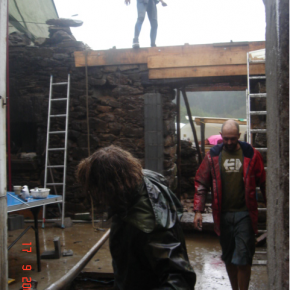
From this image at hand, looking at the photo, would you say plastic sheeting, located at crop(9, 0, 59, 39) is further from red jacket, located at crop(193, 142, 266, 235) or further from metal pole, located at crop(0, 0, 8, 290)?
red jacket, located at crop(193, 142, 266, 235)

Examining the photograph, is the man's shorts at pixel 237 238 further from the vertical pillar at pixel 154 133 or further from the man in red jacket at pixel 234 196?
the vertical pillar at pixel 154 133

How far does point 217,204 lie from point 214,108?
118 ft

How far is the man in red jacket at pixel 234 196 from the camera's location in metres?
2.83

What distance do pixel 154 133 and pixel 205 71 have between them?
1.45 meters

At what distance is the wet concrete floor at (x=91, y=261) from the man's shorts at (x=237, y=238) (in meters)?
0.71

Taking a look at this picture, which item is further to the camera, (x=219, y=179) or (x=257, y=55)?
(x=257, y=55)

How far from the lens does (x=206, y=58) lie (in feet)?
18.2

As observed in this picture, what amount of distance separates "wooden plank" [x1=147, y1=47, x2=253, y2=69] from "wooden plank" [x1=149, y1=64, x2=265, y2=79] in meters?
0.07

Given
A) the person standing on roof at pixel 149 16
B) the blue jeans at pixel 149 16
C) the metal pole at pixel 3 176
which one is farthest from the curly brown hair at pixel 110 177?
the blue jeans at pixel 149 16

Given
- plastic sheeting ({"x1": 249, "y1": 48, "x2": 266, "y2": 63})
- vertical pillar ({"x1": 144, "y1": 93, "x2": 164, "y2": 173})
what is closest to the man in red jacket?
plastic sheeting ({"x1": 249, "y1": 48, "x2": 266, "y2": 63})

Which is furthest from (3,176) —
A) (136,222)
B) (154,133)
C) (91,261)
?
(154,133)

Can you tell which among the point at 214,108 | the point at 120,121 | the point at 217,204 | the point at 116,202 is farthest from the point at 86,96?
the point at 214,108

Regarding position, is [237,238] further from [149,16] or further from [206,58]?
[149,16]

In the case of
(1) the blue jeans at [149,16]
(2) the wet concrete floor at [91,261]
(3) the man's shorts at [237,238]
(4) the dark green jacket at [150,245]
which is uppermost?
(1) the blue jeans at [149,16]
